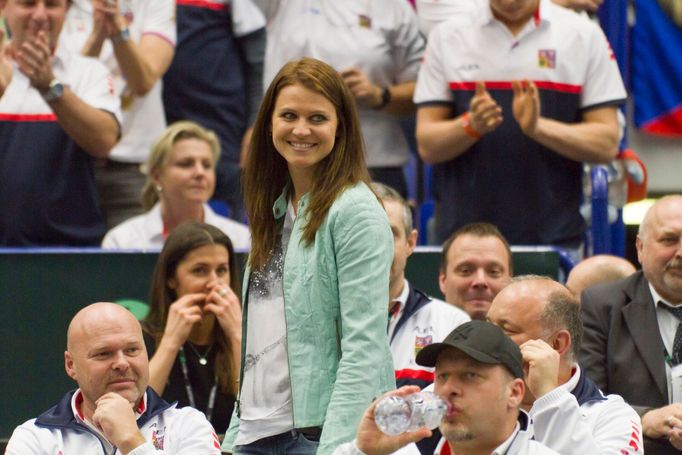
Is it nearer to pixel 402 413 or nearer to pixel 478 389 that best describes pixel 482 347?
pixel 478 389

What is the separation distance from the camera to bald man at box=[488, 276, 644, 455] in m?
4.72

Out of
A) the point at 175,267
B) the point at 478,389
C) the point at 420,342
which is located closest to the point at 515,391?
the point at 478,389

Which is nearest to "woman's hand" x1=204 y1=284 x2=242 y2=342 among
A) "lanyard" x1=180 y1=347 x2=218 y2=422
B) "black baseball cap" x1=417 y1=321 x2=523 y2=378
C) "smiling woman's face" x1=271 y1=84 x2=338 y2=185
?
"lanyard" x1=180 y1=347 x2=218 y2=422

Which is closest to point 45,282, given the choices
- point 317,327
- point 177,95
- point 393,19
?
point 177,95

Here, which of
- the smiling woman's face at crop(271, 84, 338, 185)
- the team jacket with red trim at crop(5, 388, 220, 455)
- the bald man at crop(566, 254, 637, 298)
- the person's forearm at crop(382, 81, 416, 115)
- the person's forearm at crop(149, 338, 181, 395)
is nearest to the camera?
the smiling woman's face at crop(271, 84, 338, 185)

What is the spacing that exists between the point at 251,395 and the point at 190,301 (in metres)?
1.89

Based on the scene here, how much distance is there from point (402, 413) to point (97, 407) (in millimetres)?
1363

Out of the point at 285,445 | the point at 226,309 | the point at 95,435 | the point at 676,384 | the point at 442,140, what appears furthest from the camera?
the point at 442,140

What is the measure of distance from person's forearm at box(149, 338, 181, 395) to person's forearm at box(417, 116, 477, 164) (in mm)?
1884

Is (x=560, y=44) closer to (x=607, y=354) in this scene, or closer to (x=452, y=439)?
(x=607, y=354)

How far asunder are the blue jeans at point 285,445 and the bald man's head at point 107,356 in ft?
2.16

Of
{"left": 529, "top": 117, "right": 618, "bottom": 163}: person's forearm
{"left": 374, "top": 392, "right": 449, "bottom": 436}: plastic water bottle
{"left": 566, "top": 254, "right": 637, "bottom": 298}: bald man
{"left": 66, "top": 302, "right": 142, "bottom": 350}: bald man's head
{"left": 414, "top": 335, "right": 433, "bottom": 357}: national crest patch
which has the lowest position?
{"left": 414, "top": 335, "right": 433, "bottom": 357}: national crest patch

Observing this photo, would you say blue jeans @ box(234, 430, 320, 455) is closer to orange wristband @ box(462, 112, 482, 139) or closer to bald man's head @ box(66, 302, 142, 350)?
bald man's head @ box(66, 302, 142, 350)

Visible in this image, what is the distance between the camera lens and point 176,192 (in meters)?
7.63
